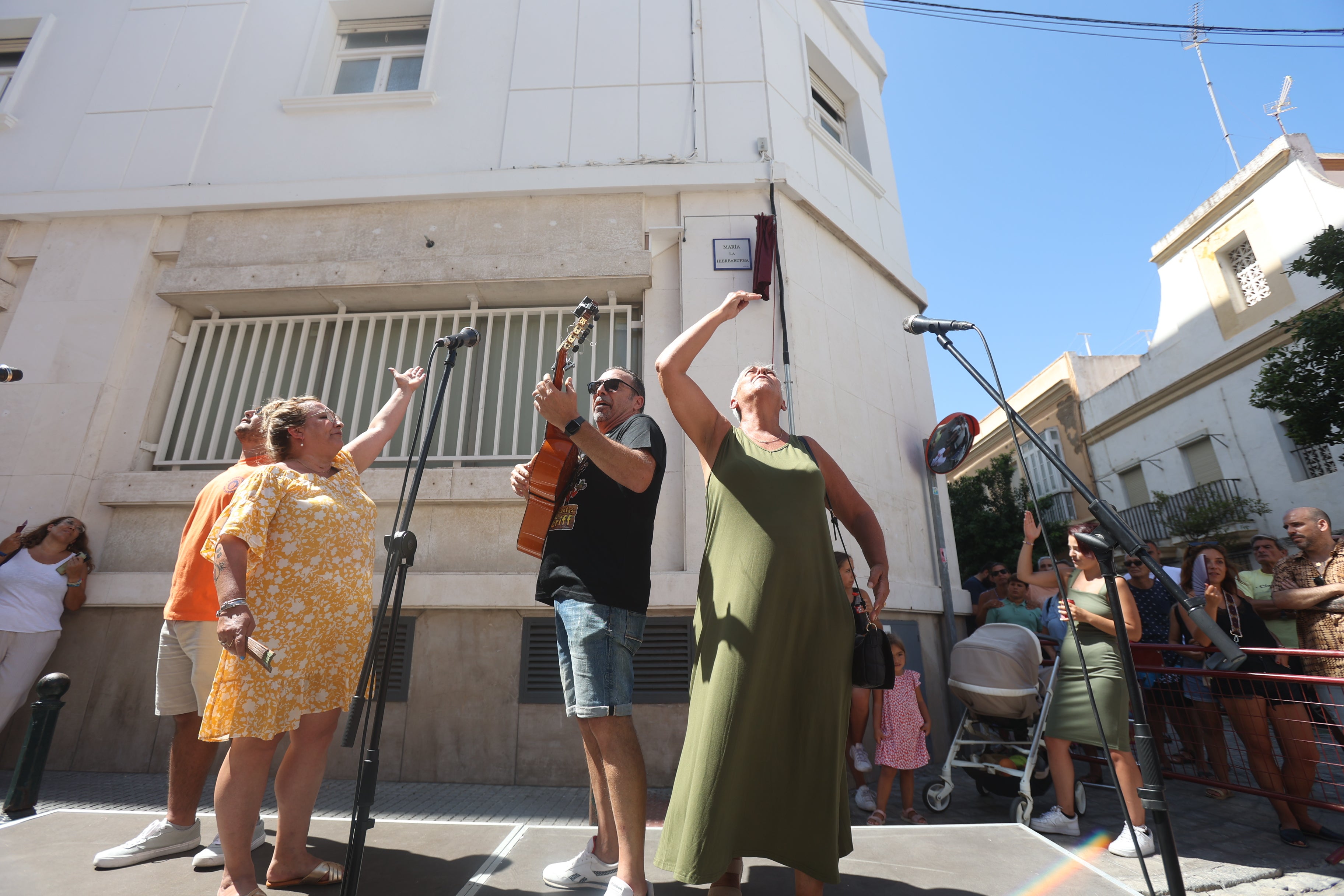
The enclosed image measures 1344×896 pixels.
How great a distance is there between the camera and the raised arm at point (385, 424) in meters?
2.87

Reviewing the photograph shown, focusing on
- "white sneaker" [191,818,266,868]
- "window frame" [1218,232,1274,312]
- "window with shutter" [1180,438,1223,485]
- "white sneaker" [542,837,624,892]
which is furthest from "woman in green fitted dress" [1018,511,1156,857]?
"window frame" [1218,232,1274,312]

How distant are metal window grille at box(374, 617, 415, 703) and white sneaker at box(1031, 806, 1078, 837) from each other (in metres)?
4.07

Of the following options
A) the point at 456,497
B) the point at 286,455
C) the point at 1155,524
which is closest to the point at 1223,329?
the point at 1155,524

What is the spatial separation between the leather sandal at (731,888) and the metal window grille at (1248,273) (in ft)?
64.1

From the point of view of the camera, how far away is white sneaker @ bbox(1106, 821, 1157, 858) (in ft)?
9.95

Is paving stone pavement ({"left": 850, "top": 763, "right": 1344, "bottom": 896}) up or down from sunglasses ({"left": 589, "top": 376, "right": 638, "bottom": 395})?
down

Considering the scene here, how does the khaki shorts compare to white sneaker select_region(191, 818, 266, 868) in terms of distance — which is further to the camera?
the khaki shorts

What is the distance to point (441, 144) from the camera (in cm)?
625

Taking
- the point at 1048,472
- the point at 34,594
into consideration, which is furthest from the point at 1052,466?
the point at 34,594

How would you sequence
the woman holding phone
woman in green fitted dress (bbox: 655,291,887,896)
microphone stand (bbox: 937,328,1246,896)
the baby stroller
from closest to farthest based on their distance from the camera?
1. woman in green fitted dress (bbox: 655,291,887,896)
2. microphone stand (bbox: 937,328,1246,896)
3. the baby stroller
4. the woman holding phone

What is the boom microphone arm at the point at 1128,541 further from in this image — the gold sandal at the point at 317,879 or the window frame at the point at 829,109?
the window frame at the point at 829,109

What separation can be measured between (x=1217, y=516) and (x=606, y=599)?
18378 mm

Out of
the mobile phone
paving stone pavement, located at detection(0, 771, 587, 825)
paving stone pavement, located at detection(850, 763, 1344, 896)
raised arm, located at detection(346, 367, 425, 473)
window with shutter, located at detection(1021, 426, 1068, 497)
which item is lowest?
paving stone pavement, located at detection(850, 763, 1344, 896)

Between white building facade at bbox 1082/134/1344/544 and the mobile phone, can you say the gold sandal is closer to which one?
the mobile phone
